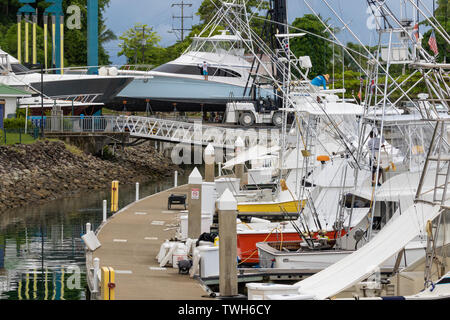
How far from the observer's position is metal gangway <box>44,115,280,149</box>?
172ft

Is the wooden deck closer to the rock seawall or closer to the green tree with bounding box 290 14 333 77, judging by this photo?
the rock seawall

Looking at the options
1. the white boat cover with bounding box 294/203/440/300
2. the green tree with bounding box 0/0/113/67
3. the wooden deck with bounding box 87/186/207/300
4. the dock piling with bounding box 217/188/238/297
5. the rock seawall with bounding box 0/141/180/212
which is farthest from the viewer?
the green tree with bounding box 0/0/113/67

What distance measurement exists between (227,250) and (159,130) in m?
35.5

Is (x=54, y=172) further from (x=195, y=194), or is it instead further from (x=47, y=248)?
(x=195, y=194)

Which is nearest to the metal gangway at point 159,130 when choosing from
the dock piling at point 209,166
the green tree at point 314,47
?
the dock piling at point 209,166

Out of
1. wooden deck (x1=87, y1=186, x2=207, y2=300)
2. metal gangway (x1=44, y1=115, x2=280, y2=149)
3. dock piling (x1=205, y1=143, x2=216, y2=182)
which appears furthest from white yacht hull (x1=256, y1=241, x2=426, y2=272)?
metal gangway (x1=44, y1=115, x2=280, y2=149)

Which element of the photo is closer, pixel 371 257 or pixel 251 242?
pixel 371 257

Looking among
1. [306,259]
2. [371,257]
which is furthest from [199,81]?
[371,257]

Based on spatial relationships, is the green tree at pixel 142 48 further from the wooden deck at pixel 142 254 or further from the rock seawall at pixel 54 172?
the wooden deck at pixel 142 254

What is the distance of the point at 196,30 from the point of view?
316ft

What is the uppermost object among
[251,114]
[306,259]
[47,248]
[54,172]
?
[251,114]

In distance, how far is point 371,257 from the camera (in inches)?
693

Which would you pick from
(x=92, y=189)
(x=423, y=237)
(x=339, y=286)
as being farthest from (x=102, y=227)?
(x=92, y=189)

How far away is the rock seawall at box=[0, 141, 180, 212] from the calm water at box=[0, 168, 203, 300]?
111 cm
